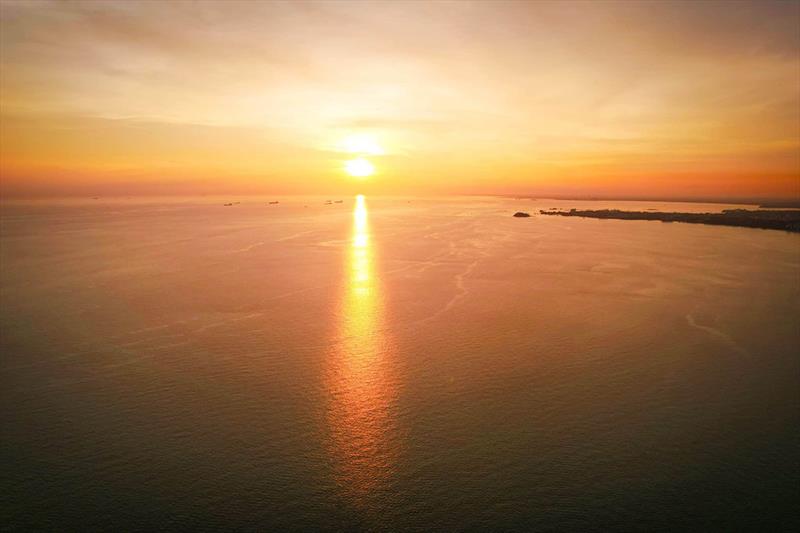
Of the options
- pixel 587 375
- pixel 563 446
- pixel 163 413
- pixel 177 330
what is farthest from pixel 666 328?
pixel 177 330

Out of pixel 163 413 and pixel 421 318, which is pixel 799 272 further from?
pixel 163 413

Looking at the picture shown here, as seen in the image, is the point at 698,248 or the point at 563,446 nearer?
the point at 563,446

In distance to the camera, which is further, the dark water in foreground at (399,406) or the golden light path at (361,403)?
the golden light path at (361,403)

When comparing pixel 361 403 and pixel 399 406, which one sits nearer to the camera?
pixel 399 406

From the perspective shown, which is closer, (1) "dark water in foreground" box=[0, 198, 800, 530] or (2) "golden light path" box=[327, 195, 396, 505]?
(1) "dark water in foreground" box=[0, 198, 800, 530]
